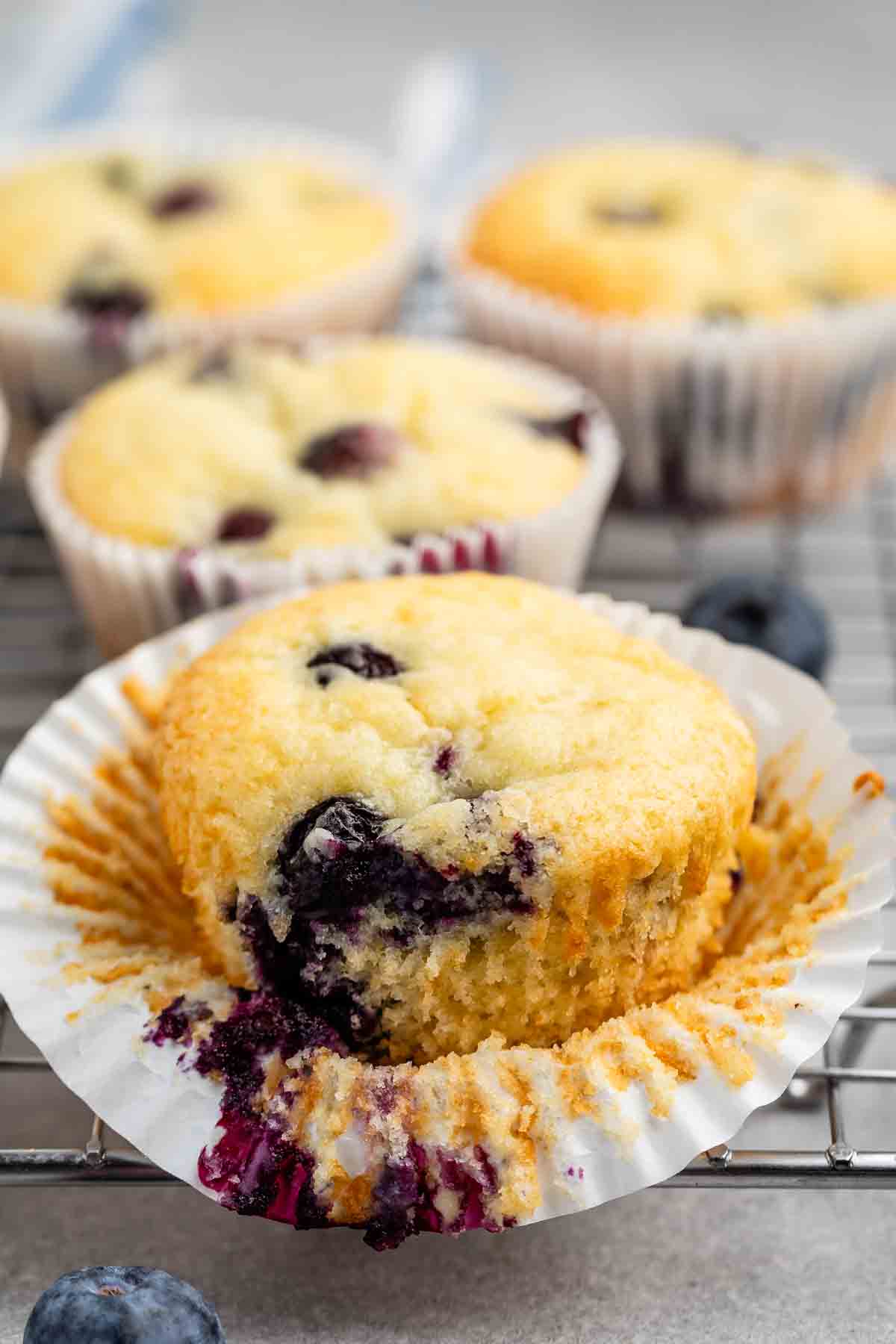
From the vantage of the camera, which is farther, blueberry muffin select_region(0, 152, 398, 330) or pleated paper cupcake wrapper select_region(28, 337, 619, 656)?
blueberry muffin select_region(0, 152, 398, 330)

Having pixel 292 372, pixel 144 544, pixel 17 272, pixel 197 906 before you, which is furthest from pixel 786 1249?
pixel 17 272

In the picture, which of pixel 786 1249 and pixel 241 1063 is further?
pixel 786 1249

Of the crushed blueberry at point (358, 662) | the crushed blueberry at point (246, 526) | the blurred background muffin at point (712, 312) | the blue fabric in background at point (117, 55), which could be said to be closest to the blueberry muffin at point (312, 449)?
the crushed blueberry at point (246, 526)

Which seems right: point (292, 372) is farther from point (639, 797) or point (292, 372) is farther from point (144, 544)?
point (639, 797)

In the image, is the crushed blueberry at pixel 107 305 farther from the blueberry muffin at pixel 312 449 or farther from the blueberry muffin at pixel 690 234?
the blueberry muffin at pixel 690 234

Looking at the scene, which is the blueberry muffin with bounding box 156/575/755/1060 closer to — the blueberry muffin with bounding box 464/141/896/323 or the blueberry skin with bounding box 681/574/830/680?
the blueberry skin with bounding box 681/574/830/680

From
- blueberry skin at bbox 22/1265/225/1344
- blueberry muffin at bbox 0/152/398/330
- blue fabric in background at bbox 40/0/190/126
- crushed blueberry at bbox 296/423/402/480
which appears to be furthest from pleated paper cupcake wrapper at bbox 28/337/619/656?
blue fabric in background at bbox 40/0/190/126
